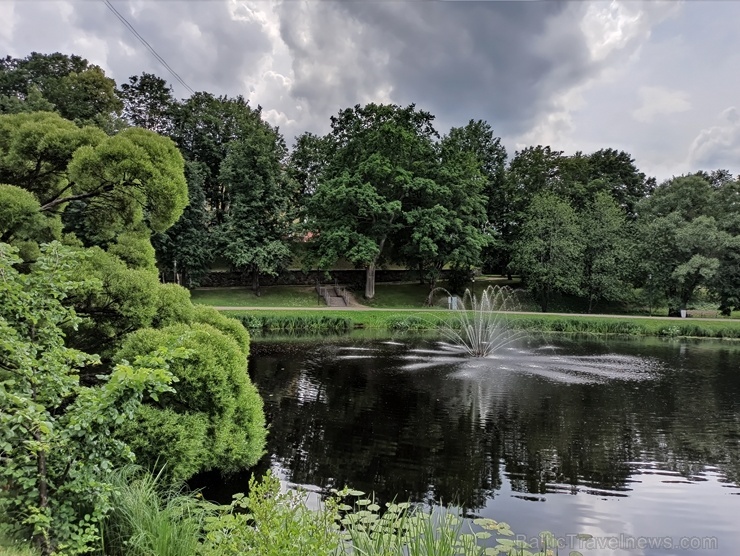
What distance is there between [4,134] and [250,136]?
84.4 feet

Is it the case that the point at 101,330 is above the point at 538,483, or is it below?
above

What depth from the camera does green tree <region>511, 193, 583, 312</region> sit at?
30.7 m

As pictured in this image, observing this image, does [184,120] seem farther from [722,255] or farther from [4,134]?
[722,255]

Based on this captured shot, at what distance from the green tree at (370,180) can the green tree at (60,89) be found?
46.3ft

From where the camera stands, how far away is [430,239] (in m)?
29.4

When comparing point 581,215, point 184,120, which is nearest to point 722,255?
point 581,215

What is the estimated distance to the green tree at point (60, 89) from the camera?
24.7 meters

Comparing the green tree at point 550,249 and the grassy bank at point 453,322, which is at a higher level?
the green tree at point 550,249

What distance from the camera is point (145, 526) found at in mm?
3768

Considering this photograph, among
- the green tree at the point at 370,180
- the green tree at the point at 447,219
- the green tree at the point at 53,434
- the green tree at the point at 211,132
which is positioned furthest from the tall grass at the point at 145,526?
the green tree at the point at 211,132

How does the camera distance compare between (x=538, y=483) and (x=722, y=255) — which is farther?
(x=722, y=255)

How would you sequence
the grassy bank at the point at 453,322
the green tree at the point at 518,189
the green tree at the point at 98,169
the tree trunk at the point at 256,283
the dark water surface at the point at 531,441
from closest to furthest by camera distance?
the dark water surface at the point at 531,441, the green tree at the point at 98,169, the grassy bank at the point at 453,322, the tree trunk at the point at 256,283, the green tree at the point at 518,189

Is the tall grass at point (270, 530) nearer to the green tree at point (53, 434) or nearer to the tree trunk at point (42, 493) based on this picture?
the tree trunk at point (42, 493)

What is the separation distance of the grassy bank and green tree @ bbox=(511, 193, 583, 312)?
6765 mm
